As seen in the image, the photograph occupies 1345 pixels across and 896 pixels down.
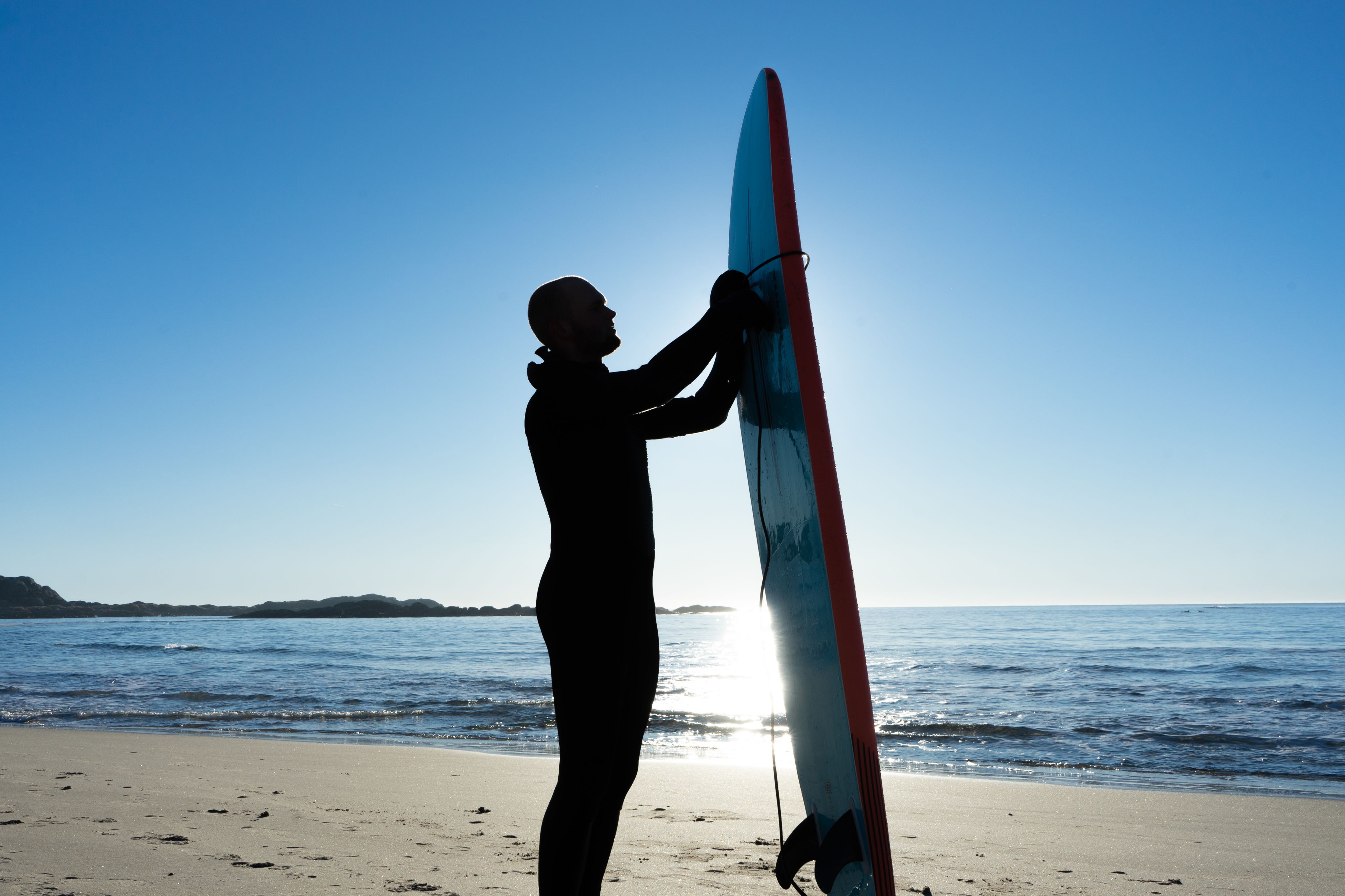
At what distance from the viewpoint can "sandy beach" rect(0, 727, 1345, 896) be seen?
2.59 metres

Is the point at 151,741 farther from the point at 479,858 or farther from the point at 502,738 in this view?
the point at 479,858

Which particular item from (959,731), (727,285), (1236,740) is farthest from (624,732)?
(1236,740)

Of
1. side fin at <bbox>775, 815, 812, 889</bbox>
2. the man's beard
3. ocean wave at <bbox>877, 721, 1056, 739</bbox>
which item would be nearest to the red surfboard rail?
side fin at <bbox>775, 815, 812, 889</bbox>

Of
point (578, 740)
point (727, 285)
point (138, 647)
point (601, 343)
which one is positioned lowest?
point (138, 647)

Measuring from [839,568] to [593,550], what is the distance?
45cm

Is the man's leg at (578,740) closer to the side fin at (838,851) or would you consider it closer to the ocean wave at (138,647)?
the side fin at (838,851)

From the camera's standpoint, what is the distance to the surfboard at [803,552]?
1.39 metres

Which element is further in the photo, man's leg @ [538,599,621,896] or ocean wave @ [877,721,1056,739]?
ocean wave @ [877,721,1056,739]

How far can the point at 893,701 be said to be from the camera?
31.7 feet

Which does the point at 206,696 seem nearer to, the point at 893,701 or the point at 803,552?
the point at 893,701

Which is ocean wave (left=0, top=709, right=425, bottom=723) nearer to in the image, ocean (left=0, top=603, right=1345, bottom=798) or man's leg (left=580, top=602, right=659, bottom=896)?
ocean (left=0, top=603, right=1345, bottom=798)

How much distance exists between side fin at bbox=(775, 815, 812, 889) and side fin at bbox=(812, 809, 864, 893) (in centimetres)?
17

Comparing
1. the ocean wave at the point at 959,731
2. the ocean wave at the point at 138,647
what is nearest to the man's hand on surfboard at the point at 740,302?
the ocean wave at the point at 959,731

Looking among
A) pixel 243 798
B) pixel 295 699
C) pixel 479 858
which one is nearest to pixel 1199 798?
pixel 479 858
